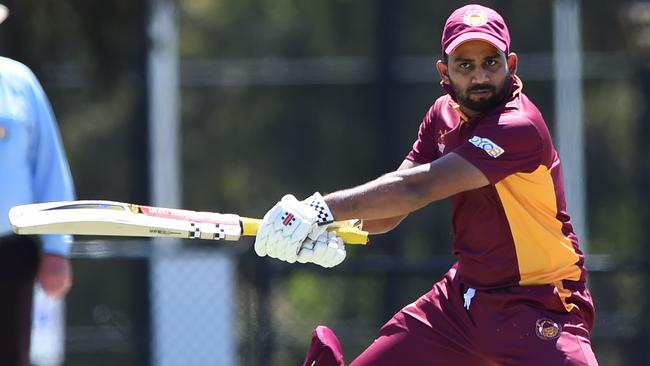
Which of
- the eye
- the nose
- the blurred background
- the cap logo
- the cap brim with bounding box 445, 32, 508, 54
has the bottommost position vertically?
the nose

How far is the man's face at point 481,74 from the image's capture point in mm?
4551

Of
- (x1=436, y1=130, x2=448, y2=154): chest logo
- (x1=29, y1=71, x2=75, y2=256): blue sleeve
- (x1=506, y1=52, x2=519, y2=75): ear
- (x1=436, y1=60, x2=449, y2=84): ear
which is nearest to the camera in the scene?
(x1=506, y1=52, x2=519, y2=75): ear

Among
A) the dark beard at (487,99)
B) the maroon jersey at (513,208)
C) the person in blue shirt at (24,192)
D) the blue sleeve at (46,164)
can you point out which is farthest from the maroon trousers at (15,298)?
the dark beard at (487,99)

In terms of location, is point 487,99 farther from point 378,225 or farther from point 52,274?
point 52,274

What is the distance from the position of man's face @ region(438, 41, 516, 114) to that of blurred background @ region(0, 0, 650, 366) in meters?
5.32

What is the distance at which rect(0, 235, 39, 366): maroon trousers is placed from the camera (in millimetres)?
5426

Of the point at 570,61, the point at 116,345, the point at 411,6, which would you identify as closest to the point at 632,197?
the point at 570,61

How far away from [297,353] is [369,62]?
118 inches

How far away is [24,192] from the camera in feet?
18.0

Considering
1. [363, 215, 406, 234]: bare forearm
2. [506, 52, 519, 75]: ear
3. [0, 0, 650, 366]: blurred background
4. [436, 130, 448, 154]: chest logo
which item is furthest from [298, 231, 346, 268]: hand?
[0, 0, 650, 366]: blurred background

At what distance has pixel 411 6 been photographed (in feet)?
38.1

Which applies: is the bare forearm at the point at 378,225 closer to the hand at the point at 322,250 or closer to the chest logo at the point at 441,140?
the chest logo at the point at 441,140

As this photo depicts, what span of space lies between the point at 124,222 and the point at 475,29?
133cm

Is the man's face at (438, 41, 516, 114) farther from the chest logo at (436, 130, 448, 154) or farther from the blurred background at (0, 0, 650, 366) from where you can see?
the blurred background at (0, 0, 650, 366)
